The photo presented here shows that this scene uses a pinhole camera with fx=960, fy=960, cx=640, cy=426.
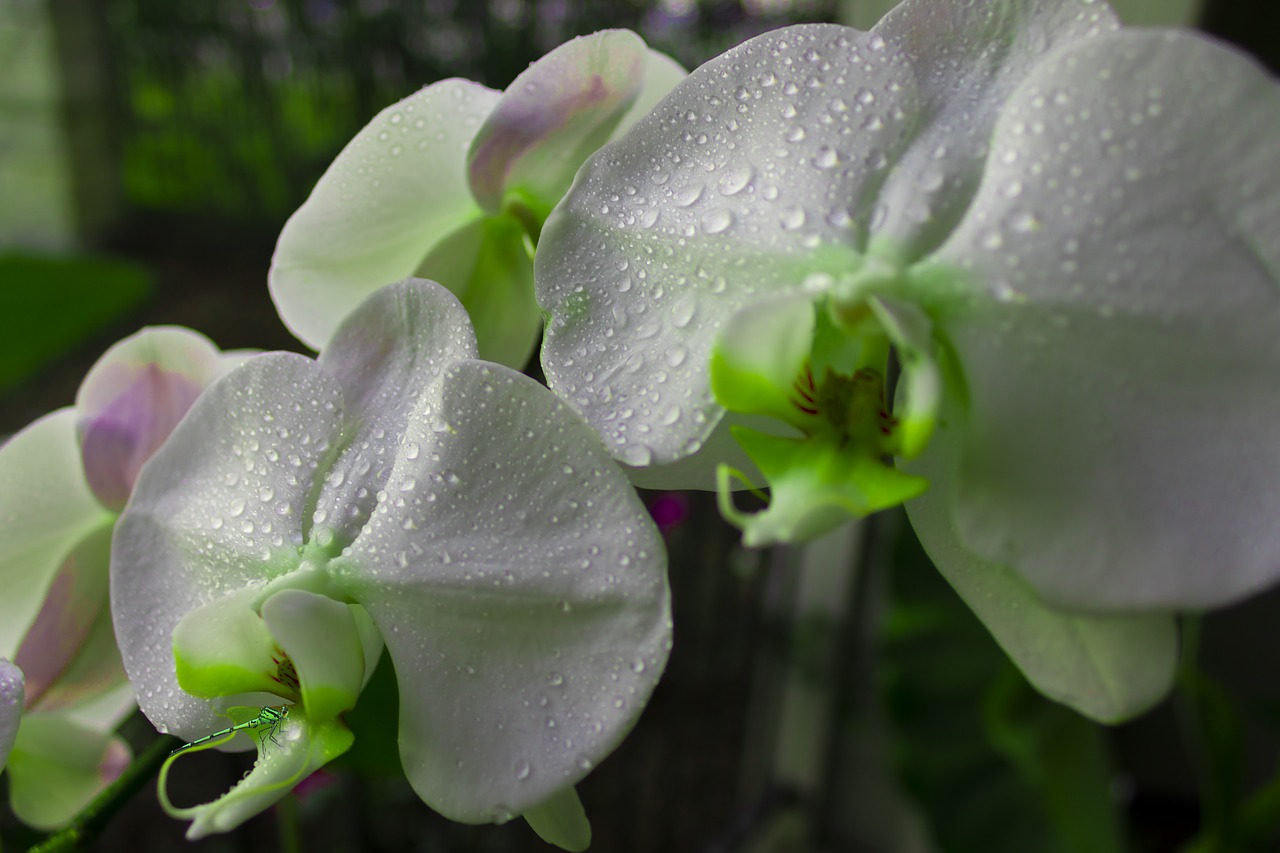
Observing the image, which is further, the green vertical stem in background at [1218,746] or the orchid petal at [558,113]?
the green vertical stem in background at [1218,746]

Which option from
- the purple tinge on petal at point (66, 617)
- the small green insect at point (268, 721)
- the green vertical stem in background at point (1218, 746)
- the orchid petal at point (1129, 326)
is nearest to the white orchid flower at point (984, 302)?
the orchid petal at point (1129, 326)

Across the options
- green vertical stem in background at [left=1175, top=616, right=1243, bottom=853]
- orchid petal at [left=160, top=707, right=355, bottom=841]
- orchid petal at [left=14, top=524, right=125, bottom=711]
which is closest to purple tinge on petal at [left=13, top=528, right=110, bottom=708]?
orchid petal at [left=14, top=524, right=125, bottom=711]

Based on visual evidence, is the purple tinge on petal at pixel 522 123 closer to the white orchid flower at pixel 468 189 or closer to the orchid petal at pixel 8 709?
the white orchid flower at pixel 468 189

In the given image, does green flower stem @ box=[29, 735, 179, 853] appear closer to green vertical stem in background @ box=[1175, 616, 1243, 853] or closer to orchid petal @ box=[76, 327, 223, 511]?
orchid petal @ box=[76, 327, 223, 511]

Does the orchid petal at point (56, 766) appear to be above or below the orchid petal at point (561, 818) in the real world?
below

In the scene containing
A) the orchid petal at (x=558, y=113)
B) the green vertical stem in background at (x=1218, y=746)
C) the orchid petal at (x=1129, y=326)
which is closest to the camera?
the orchid petal at (x=1129, y=326)

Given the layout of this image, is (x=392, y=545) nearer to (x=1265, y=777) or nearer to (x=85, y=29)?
(x=1265, y=777)
